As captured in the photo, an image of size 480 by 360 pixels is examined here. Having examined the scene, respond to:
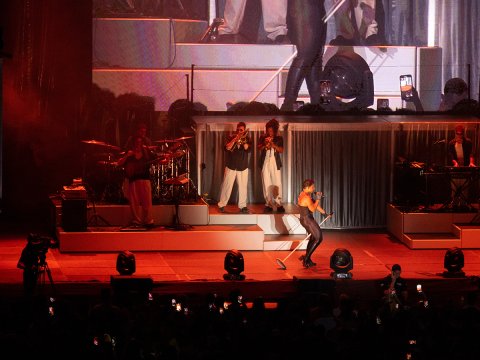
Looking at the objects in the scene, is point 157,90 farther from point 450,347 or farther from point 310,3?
point 450,347

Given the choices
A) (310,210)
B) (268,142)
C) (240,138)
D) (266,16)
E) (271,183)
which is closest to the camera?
(310,210)

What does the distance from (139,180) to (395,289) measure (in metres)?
5.55

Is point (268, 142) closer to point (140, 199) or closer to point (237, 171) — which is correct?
point (237, 171)

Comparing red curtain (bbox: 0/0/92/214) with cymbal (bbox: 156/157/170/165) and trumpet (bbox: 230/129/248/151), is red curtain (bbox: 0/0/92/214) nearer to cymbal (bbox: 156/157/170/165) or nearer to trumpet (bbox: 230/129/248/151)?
cymbal (bbox: 156/157/170/165)

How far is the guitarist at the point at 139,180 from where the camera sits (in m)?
20.6

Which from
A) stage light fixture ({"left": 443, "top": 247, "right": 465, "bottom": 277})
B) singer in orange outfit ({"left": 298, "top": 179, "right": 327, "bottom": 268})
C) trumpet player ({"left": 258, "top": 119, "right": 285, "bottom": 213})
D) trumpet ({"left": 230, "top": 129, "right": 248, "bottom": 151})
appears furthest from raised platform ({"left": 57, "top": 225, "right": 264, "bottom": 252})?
stage light fixture ({"left": 443, "top": 247, "right": 465, "bottom": 277})

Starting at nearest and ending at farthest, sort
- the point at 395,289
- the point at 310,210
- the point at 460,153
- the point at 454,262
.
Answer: the point at 395,289 < the point at 454,262 < the point at 310,210 < the point at 460,153

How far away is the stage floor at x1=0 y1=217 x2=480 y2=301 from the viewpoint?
1812 cm

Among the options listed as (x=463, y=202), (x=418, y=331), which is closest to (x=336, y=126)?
(x=463, y=202)

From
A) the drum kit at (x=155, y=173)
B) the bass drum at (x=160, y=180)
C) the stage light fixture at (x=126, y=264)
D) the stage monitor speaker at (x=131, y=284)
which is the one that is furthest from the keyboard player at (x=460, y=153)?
the stage monitor speaker at (x=131, y=284)

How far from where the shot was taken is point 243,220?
21750 millimetres

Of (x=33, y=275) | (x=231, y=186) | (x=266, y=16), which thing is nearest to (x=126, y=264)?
(x=33, y=275)

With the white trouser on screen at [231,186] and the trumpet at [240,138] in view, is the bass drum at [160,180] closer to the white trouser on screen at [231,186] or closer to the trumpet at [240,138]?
the white trouser on screen at [231,186]

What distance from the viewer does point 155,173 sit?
874 inches
